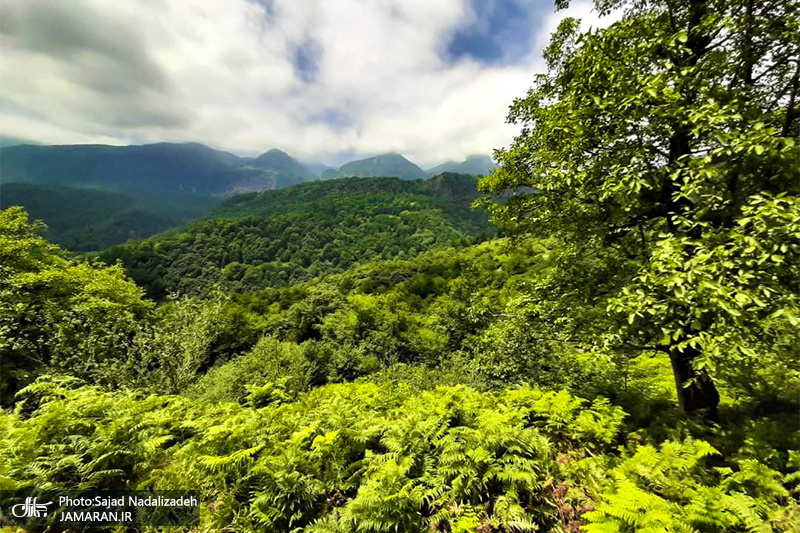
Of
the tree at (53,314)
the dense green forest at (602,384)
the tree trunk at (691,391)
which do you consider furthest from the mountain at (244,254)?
the tree trunk at (691,391)

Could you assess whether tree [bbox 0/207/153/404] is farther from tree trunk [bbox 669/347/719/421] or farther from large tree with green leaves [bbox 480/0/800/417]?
tree trunk [bbox 669/347/719/421]

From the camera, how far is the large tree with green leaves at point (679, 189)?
4.19 metres

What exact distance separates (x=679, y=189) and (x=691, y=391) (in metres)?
3.84

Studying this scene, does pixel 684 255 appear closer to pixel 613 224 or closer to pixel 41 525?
pixel 613 224

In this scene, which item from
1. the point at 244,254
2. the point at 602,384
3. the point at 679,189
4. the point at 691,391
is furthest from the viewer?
the point at 244,254

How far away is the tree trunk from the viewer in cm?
613

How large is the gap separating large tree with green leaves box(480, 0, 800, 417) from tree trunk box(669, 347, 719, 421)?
4 cm

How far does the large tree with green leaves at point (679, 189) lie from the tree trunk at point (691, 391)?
0.04 m

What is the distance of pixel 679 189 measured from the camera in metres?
6.04

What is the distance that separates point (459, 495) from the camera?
4.85 meters

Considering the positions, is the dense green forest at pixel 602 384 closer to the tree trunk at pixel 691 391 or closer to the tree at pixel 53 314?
the tree trunk at pixel 691 391

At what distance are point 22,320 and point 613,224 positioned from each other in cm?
2594

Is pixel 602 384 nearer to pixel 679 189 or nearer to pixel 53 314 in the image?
pixel 679 189

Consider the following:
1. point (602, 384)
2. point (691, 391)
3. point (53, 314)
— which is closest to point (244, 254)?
point (53, 314)
